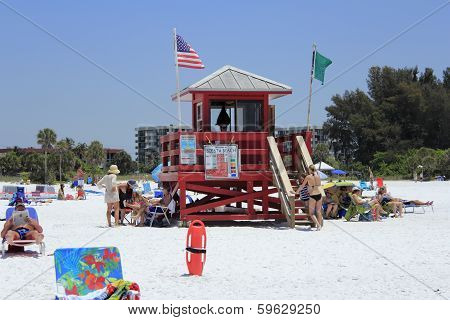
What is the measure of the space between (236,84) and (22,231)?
325 inches

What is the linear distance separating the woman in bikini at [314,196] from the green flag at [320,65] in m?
4.01

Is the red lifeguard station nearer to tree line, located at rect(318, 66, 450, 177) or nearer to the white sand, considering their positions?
the white sand

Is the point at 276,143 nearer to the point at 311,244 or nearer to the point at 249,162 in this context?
the point at 249,162

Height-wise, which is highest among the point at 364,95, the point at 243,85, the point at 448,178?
the point at 364,95

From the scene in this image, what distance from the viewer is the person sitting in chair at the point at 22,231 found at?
442 inches

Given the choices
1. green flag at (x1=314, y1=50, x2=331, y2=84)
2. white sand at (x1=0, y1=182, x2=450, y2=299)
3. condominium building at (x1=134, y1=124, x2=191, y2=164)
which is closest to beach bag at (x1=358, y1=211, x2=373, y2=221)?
white sand at (x1=0, y1=182, x2=450, y2=299)

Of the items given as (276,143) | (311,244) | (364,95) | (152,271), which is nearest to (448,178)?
(364,95)

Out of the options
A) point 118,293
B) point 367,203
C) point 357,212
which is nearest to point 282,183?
point 357,212

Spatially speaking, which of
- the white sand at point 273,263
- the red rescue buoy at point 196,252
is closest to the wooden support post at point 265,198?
the white sand at point 273,263

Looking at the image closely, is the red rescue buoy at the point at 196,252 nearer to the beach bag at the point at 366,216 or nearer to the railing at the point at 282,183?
the railing at the point at 282,183

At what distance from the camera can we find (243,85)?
59.7 feet

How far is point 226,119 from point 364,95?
73.2m

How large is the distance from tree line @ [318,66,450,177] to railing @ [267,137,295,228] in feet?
196

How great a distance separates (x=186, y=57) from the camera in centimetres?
1830
